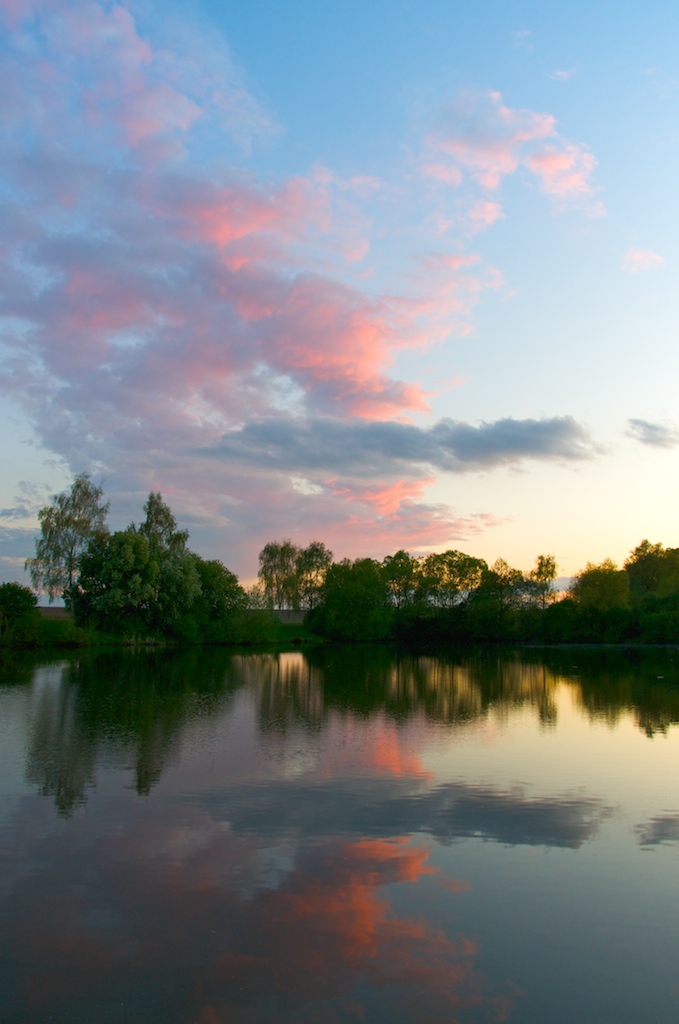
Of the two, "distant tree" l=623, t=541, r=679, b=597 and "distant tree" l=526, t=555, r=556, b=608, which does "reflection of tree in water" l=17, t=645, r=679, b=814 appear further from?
"distant tree" l=623, t=541, r=679, b=597

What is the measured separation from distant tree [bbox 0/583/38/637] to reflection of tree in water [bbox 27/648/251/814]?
21657 mm

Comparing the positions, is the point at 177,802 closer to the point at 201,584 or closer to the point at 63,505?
the point at 63,505

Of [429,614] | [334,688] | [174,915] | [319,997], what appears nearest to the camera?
[319,997]

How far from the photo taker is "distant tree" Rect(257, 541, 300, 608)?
11850 centimetres

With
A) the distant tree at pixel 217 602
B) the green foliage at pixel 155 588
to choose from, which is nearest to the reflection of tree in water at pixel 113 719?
the green foliage at pixel 155 588

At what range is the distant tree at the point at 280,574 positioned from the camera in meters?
118

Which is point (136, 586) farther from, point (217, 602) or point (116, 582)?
point (217, 602)

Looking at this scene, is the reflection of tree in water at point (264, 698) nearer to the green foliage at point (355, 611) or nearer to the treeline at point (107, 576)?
the treeline at point (107, 576)

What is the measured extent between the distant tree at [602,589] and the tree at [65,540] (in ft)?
209

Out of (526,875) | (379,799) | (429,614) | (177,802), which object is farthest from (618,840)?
(429,614)

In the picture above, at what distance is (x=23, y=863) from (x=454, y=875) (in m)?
5.79

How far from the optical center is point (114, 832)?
36.5 feet

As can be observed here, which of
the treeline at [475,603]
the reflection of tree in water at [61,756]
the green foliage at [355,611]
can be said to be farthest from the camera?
the green foliage at [355,611]

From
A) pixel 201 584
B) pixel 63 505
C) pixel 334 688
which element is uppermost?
pixel 63 505
